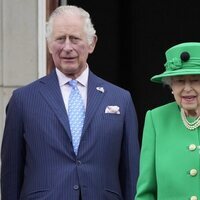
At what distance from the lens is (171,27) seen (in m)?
7.79

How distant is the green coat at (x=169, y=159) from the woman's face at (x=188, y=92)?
0.11 metres

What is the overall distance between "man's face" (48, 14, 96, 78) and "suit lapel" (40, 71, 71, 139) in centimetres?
10

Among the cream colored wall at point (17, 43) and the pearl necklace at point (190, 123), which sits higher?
the cream colored wall at point (17, 43)

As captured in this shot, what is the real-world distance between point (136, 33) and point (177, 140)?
13.1ft

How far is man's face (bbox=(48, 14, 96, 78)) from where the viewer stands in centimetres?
453

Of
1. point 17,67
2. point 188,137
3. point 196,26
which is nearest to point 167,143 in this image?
point 188,137

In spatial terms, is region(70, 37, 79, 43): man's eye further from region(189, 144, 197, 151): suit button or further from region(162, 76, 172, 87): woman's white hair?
region(189, 144, 197, 151): suit button

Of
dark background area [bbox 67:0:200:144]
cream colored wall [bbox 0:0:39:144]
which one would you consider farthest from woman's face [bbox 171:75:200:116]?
dark background area [bbox 67:0:200:144]

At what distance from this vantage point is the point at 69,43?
4.52 meters

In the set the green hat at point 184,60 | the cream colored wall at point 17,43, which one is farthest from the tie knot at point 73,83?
the cream colored wall at point 17,43

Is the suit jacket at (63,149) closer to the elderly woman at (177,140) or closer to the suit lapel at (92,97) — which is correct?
the suit lapel at (92,97)

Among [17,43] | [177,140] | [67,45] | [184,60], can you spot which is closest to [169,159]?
[177,140]

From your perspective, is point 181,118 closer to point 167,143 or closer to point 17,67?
point 167,143

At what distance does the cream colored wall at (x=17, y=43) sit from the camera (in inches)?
242
